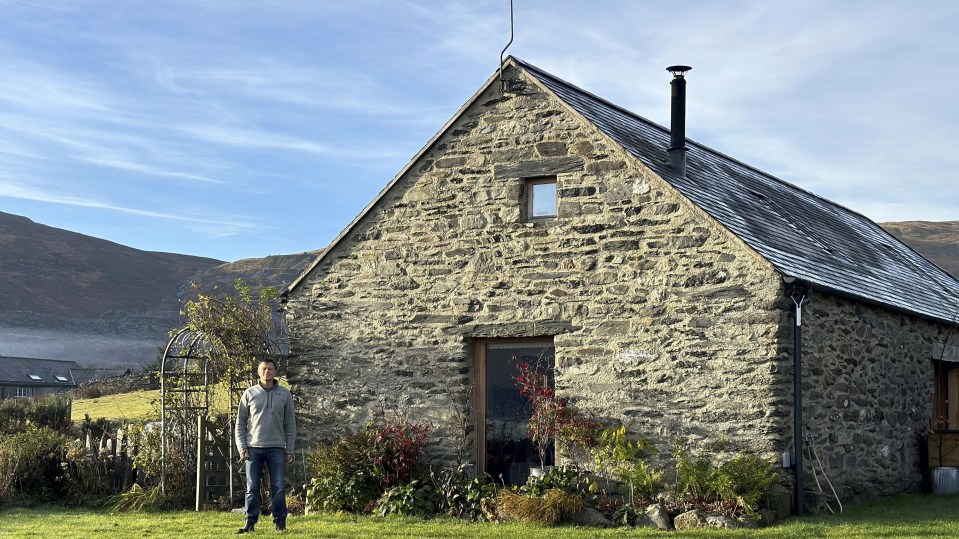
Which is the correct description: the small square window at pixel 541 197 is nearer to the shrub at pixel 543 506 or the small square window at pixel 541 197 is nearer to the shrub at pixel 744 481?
the shrub at pixel 543 506

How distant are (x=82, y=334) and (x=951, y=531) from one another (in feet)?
260

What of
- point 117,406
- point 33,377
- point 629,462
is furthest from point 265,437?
point 33,377

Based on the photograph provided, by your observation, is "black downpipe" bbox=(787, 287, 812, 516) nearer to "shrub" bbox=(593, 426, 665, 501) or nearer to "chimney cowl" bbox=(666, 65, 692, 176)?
"shrub" bbox=(593, 426, 665, 501)

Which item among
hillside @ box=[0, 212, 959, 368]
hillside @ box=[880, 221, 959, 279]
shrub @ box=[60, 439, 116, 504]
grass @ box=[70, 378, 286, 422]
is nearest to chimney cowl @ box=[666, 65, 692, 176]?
shrub @ box=[60, 439, 116, 504]

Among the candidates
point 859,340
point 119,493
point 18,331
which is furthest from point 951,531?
point 18,331

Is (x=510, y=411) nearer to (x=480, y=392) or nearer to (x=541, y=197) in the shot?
(x=480, y=392)

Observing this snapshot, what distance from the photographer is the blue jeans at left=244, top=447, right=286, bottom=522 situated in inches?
416

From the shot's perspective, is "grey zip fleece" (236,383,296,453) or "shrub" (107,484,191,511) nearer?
"grey zip fleece" (236,383,296,453)

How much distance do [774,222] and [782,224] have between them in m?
0.34

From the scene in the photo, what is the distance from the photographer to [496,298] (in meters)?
13.1

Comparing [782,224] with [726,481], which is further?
[782,224]

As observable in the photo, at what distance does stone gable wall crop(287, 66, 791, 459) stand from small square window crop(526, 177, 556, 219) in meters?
0.16

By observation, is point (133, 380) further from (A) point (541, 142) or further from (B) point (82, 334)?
(B) point (82, 334)

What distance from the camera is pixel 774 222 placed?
579 inches
